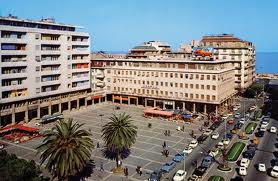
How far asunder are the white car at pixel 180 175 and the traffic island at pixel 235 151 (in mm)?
15154

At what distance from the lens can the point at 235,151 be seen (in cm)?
7306

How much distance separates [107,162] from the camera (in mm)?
66438

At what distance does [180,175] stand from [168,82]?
207 feet

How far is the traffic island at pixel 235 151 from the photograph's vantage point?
68412 millimetres

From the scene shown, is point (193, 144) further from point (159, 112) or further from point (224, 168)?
point (159, 112)

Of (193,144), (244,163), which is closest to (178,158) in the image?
(193,144)

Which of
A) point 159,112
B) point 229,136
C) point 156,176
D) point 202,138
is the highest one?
point 159,112

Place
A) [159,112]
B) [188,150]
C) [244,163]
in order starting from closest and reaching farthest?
[244,163]
[188,150]
[159,112]

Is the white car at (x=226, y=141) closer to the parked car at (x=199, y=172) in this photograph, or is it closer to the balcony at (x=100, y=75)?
the parked car at (x=199, y=172)

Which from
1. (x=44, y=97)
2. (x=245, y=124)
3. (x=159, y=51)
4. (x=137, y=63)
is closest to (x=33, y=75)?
(x=44, y=97)

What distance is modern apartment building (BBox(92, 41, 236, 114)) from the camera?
109 metres

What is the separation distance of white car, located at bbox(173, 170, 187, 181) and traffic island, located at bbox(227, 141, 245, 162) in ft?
49.7

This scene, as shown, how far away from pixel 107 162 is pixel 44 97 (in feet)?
160

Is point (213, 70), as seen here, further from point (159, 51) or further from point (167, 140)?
point (159, 51)
